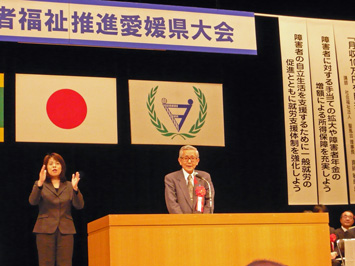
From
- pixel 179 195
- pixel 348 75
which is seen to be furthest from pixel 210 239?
pixel 348 75

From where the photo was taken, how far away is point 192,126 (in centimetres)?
616

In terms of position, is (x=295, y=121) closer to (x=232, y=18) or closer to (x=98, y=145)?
(x=232, y=18)

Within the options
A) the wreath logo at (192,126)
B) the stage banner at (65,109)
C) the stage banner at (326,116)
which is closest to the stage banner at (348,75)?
the stage banner at (326,116)

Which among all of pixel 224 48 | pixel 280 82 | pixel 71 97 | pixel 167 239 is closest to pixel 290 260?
pixel 167 239

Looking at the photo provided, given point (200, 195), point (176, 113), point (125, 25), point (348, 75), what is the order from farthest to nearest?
1. point (348, 75)
2. point (176, 113)
3. point (125, 25)
4. point (200, 195)

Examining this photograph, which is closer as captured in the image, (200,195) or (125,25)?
(200,195)

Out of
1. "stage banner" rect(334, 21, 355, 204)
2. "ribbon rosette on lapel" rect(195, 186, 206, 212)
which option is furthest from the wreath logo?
"ribbon rosette on lapel" rect(195, 186, 206, 212)

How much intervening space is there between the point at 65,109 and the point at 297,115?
7.00 ft

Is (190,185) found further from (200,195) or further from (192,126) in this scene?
(192,126)

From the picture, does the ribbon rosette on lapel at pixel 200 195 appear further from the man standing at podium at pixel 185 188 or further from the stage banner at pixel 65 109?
the stage banner at pixel 65 109

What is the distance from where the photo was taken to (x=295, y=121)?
614 centimetres

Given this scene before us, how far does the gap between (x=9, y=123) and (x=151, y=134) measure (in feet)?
4.17

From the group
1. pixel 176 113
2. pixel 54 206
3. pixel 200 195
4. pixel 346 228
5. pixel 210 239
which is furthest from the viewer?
pixel 346 228

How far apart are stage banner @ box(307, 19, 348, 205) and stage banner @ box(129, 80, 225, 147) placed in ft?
3.00
